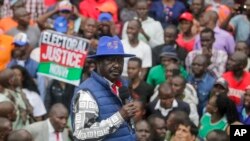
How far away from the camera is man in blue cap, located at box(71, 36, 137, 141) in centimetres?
801

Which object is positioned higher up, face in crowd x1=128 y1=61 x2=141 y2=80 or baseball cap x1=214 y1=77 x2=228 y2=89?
face in crowd x1=128 y1=61 x2=141 y2=80

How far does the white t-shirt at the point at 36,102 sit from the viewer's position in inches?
512

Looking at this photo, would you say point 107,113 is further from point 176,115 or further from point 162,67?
point 162,67

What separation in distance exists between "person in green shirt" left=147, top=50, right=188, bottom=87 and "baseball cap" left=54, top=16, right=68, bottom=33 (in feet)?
5.20

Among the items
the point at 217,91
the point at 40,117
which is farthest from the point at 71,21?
the point at 217,91

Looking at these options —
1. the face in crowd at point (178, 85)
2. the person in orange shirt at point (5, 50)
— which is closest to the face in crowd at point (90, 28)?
the person in orange shirt at point (5, 50)

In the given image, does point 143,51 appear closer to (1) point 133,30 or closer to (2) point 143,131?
(1) point 133,30

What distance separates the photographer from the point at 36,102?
1306cm

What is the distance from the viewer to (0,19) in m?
15.7

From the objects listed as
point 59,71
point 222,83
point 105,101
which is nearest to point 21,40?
point 59,71

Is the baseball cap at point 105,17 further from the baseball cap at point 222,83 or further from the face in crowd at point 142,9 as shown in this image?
the baseball cap at point 222,83

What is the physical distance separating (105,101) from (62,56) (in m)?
5.57

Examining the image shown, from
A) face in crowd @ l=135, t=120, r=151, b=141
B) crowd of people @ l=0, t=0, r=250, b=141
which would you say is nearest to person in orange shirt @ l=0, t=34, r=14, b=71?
crowd of people @ l=0, t=0, r=250, b=141

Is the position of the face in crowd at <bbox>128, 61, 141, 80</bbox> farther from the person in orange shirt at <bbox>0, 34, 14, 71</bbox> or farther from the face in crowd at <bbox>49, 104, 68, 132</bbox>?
the face in crowd at <bbox>49, 104, 68, 132</bbox>
